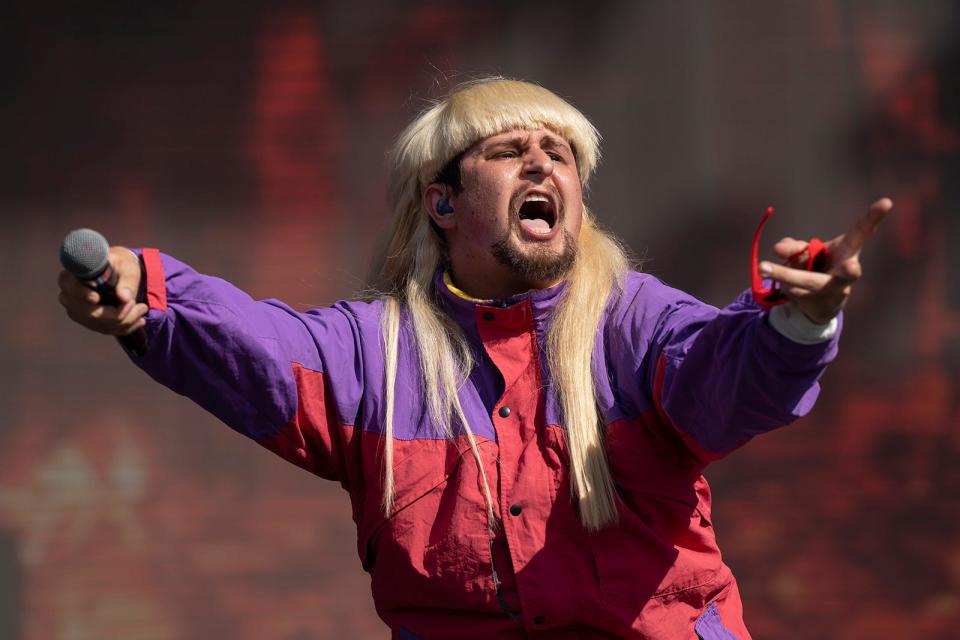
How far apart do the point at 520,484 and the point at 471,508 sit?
99 mm

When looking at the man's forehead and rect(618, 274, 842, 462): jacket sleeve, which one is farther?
the man's forehead

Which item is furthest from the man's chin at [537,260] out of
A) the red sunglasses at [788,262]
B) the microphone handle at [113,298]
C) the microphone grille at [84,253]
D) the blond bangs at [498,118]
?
the microphone grille at [84,253]

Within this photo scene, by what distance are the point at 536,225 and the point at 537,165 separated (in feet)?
0.40

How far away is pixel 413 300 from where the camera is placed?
274 centimetres

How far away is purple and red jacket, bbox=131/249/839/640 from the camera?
2.31 metres

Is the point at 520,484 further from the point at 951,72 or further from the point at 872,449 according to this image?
the point at 951,72

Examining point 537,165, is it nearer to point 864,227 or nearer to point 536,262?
point 536,262

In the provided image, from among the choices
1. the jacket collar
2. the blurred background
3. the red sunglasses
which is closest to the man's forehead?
the jacket collar

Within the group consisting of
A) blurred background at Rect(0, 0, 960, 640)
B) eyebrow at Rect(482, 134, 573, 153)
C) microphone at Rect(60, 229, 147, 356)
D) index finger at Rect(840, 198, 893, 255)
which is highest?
index finger at Rect(840, 198, 893, 255)

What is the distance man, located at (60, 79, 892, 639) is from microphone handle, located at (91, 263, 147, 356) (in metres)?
0.02

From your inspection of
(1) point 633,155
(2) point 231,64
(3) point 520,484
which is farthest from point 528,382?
(2) point 231,64

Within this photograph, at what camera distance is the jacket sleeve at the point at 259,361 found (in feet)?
7.45

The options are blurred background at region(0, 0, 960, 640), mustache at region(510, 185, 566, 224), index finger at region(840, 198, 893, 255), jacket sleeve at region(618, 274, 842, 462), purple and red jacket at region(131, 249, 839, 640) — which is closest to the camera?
index finger at region(840, 198, 893, 255)

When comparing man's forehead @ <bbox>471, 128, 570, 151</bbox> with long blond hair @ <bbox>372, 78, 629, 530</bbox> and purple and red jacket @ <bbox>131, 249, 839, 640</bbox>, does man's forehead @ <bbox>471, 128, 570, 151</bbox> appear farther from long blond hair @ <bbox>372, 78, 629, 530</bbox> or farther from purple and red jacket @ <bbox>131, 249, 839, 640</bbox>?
purple and red jacket @ <bbox>131, 249, 839, 640</bbox>
